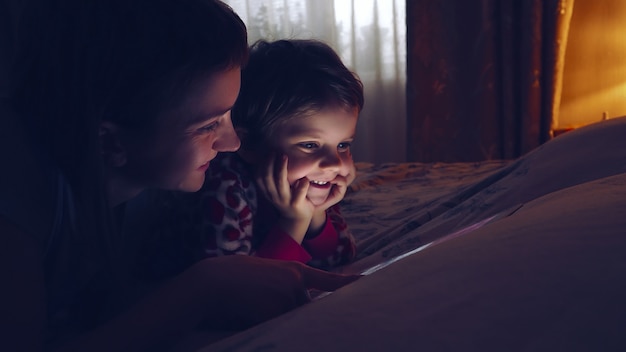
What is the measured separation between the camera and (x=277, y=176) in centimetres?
119

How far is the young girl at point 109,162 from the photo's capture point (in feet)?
2.15

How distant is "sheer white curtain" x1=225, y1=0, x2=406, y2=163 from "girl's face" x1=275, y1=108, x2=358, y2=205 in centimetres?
249

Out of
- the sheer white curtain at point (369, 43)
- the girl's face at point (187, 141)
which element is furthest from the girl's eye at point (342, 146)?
the sheer white curtain at point (369, 43)

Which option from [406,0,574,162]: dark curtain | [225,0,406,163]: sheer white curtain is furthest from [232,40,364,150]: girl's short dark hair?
[225,0,406,163]: sheer white curtain

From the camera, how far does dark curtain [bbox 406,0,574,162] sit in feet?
10.1

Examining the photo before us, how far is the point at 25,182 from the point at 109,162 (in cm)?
23

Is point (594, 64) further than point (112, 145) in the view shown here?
Yes

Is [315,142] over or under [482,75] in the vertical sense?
over

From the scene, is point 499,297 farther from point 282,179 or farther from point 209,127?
point 282,179

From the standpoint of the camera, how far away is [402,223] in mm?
1338

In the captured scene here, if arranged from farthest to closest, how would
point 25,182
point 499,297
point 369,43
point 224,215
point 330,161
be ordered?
point 369,43 < point 330,161 < point 224,215 < point 25,182 < point 499,297

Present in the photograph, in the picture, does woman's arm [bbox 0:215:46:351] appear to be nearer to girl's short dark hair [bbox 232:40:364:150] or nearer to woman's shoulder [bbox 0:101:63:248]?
woman's shoulder [bbox 0:101:63:248]

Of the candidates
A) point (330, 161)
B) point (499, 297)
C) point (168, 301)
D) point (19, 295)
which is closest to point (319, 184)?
point (330, 161)

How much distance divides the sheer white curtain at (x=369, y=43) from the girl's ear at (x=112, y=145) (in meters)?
2.81
